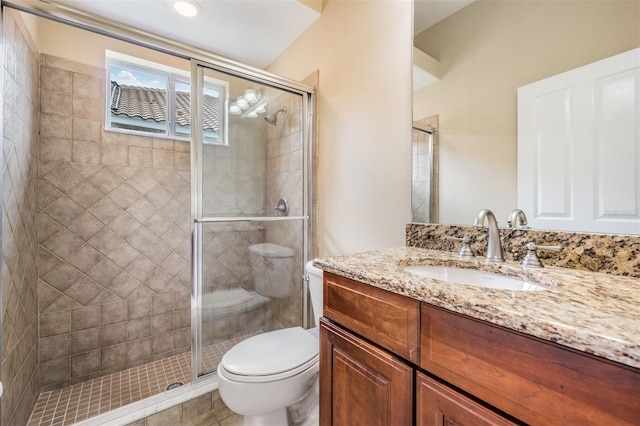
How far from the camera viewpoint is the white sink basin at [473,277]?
31.5 inches

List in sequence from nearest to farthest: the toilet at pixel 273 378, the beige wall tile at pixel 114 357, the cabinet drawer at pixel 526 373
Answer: the cabinet drawer at pixel 526 373 → the toilet at pixel 273 378 → the beige wall tile at pixel 114 357

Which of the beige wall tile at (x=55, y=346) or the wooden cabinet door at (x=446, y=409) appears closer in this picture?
the wooden cabinet door at (x=446, y=409)

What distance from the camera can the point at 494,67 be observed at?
1.05m

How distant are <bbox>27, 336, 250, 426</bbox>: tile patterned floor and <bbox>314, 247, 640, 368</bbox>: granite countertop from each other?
4.62ft

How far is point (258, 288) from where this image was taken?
195 cm

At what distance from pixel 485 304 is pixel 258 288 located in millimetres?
1652

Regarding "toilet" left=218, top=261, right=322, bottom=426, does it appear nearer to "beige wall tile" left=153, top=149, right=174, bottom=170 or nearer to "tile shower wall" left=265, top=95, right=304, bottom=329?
"tile shower wall" left=265, top=95, right=304, bottom=329

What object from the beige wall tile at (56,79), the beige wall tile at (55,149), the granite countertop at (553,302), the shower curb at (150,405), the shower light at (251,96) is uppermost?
the beige wall tile at (56,79)

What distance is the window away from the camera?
2.01 m

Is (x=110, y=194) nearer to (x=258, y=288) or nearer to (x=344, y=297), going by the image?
(x=258, y=288)

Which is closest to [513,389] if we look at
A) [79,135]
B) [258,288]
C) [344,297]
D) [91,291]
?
[344,297]

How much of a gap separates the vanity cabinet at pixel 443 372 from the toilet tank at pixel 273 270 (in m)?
1.09

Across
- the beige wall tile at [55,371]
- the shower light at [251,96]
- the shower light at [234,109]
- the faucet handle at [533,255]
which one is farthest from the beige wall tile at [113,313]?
the faucet handle at [533,255]

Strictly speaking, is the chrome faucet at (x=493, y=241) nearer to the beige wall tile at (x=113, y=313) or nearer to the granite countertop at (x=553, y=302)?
the granite countertop at (x=553, y=302)
